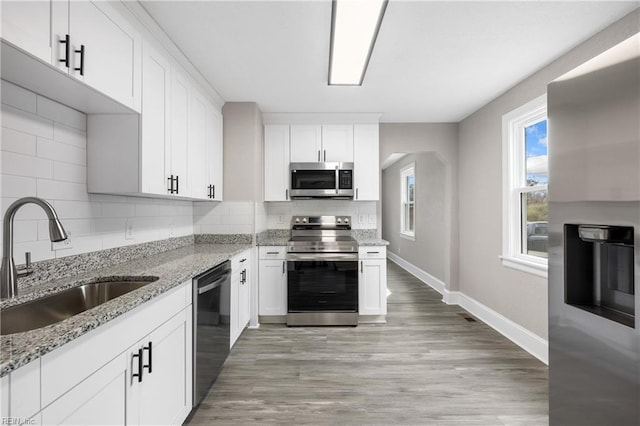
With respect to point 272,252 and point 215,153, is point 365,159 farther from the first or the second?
point 215,153

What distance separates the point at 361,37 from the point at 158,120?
1.44 m

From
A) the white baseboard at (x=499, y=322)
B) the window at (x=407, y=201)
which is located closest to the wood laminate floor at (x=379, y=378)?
the white baseboard at (x=499, y=322)

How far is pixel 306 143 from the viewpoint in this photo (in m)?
3.79

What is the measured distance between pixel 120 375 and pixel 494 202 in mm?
3494

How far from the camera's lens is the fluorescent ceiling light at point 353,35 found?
1662 mm

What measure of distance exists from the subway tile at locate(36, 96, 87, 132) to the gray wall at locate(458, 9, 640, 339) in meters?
3.32

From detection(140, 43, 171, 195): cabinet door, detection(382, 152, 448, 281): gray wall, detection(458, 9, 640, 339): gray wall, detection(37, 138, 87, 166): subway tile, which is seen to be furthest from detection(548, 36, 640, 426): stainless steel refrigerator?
detection(382, 152, 448, 281): gray wall

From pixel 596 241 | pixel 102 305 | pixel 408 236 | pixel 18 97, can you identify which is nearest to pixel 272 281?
pixel 102 305

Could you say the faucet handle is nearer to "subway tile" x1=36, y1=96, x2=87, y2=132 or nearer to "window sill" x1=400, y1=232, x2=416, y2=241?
"subway tile" x1=36, y1=96, x2=87, y2=132

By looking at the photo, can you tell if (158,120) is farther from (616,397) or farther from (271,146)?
(616,397)

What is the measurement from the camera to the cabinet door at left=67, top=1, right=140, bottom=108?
1.33 m

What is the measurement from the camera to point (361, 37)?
77.4 inches

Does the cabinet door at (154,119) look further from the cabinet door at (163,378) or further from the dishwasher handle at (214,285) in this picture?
the cabinet door at (163,378)

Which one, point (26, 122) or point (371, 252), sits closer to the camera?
point (26, 122)
